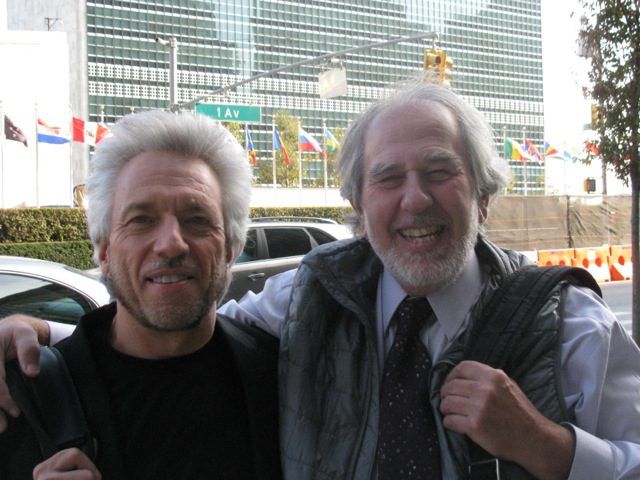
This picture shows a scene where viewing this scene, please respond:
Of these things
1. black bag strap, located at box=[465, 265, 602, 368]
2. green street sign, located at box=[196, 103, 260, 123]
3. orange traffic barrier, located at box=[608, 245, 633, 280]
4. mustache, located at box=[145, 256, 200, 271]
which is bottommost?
orange traffic barrier, located at box=[608, 245, 633, 280]

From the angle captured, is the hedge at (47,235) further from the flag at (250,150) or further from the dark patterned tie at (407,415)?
the flag at (250,150)

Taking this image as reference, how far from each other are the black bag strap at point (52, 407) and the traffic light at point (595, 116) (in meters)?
6.09

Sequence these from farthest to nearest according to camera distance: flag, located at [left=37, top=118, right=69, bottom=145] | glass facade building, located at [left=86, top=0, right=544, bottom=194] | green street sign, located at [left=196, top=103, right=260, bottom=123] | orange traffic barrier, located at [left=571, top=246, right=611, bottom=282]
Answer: glass facade building, located at [left=86, top=0, right=544, bottom=194]
flag, located at [left=37, top=118, right=69, bottom=145]
orange traffic barrier, located at [left=571, top=246, right=611, bottom=282]
green street sign, located at [left=196, top=103, right=260, bottom=123]

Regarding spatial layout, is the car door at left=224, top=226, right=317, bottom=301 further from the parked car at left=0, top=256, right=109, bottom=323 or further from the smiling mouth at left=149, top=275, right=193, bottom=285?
the smiling mouth at left=149, top=275, right=193, bottom=285

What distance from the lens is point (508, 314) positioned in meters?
1.82

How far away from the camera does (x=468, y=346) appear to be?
1.81 meters

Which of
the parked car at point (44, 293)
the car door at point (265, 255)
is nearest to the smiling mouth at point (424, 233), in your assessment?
the parked car at point (44, 293)

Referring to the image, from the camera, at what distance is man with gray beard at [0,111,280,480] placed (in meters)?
1.89

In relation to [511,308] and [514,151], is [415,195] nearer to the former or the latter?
[511,308]

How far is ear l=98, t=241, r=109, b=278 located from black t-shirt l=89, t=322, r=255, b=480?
207mm

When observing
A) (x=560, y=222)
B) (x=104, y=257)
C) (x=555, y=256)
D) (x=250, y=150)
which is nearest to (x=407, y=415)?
(x=104, y=257)

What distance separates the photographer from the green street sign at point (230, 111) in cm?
1605

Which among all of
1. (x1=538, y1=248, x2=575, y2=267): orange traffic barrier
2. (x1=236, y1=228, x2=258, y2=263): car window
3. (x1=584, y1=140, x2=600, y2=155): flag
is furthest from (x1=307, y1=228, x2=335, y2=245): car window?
(x1=538, y1=248, x2=575, y2=267): orange traffic barrier

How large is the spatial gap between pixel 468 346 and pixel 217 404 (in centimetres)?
73
